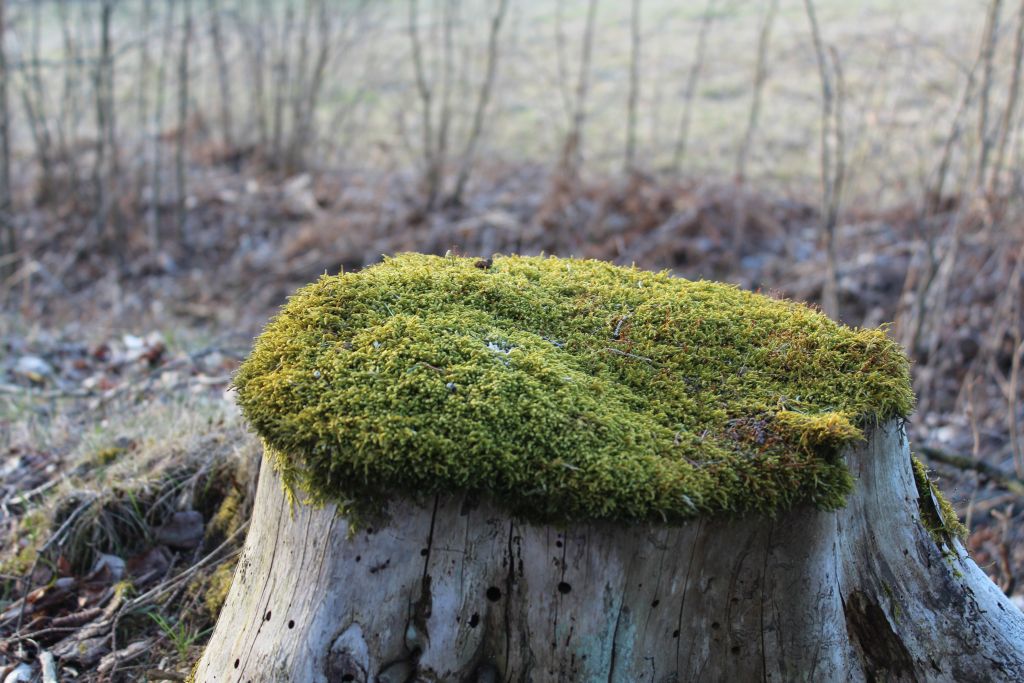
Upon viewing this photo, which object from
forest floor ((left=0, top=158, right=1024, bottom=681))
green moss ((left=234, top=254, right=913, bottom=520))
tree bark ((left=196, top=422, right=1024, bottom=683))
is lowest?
forest floor ((left=0, top=158, right=1024, bottom=681))

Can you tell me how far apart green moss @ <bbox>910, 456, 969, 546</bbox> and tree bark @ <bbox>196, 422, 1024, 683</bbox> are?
0.30m

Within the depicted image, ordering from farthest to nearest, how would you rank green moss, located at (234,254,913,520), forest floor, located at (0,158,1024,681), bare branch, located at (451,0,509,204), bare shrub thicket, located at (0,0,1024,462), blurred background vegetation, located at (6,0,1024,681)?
bare branch, located at (451,0,509,204), bare shrub thicket, located at (0,0,1024,462), blurred background vegetation, located at (6,0,1024,681), forest floor, located at (0,158,1024,681), green moss, located at (234,254,913,520)

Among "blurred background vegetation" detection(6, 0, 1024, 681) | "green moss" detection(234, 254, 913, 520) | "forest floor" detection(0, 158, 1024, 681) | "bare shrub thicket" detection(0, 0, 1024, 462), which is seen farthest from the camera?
"bare shrub thicket" detection(0, 0, 1024, 462)

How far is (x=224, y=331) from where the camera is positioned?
25.7ft

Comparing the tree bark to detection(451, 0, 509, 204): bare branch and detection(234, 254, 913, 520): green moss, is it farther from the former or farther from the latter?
detection(451, 0, 509, 204): bare branch

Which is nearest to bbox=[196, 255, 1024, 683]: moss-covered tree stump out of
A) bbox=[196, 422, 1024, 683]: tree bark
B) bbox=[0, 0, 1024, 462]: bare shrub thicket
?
bbox=[196, 422, 1024, 683]: tree bark

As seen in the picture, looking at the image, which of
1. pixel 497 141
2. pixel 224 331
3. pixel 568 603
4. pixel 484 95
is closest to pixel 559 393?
pixel 568 603

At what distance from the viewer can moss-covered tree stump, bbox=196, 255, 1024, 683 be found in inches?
80.0

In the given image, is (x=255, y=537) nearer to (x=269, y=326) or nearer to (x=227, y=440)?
(x=269, y=326)

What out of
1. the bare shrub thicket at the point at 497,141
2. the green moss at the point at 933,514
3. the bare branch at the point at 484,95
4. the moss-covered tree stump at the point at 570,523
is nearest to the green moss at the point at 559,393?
the moss-covered tree stump at the point at 570,523

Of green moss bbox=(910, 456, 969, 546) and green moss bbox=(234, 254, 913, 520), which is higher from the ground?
green moss bbox=(234, 254, 913, 520)

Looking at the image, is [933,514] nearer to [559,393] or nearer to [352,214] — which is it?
[559,393]

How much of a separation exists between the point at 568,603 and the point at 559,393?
552 millimetres

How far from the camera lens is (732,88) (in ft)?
54.1
